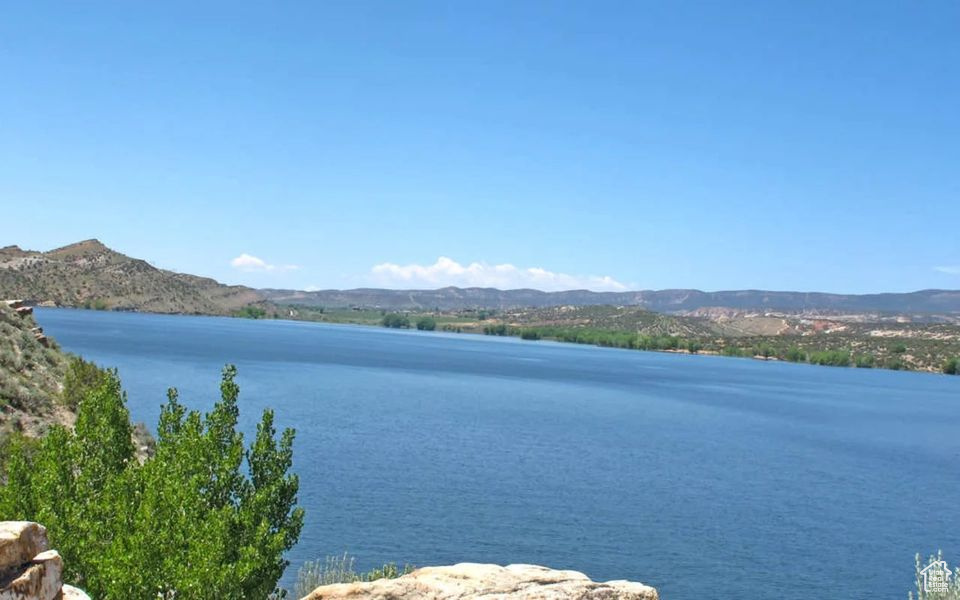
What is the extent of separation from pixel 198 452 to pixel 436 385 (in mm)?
92278

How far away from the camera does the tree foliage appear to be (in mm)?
15305

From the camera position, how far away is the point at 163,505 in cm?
1647

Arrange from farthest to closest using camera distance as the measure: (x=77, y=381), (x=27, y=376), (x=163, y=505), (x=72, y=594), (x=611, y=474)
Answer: (x=611, y=474)
(x=77, y=381)
(x=27, y=376)
(x=163, y=505)
(x=72, y=594)

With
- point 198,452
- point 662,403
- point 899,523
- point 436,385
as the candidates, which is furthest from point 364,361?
point 198,452

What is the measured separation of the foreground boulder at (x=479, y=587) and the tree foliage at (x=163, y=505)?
3615 millimetres

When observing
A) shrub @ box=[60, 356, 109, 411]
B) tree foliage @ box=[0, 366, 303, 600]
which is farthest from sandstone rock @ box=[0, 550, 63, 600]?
shrub @ box=[60, 356, 109, 411]

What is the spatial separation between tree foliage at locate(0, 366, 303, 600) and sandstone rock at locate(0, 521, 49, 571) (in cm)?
342

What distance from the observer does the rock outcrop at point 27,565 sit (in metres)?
11.0

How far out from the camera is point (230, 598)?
15688 mm

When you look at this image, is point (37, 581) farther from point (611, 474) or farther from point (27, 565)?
point (611, 474)

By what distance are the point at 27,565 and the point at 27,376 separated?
A: 38083mm

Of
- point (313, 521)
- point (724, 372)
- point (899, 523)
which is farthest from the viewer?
point (724, 372)

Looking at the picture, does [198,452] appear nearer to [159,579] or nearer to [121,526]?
[121,526]

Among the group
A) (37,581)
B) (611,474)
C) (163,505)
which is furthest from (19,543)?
(611,474)
